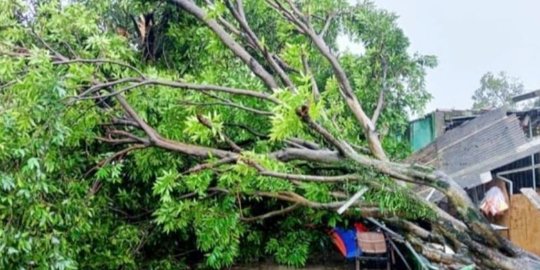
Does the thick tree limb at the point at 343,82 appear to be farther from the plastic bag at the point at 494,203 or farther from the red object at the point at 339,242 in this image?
the red object at the point at 339,242

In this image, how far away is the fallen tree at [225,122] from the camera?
12.6 ft

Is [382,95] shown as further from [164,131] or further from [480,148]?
[164,131]

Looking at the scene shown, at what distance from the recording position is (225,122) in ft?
16.3

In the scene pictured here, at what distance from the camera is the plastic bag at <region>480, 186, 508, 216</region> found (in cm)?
448

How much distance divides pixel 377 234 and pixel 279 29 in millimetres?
2572

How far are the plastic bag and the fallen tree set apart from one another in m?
0.54

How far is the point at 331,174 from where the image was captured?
4762 mm

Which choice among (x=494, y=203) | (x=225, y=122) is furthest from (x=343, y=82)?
(x=494, y=203)

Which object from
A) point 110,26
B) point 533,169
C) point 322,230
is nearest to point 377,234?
point 322,230

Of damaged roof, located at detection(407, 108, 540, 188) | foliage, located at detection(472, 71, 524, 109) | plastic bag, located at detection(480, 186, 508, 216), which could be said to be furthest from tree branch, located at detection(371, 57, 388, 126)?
foliage, located at detection(472, 71, 524, 109)

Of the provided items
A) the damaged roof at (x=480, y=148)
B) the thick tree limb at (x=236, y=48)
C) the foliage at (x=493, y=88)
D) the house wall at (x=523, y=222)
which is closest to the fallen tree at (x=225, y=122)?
the thick tree limb at (x=236, y=48)

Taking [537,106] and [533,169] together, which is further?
[537,106]

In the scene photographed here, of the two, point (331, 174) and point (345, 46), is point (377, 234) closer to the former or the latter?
point (331, 174)

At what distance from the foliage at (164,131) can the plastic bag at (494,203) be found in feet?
A: 3.28
